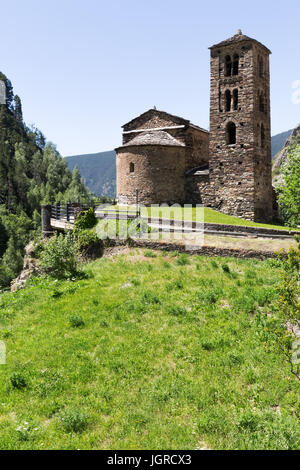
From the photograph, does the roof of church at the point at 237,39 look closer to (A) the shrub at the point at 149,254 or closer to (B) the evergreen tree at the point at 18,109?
(A) the shrub at the point at 149,254

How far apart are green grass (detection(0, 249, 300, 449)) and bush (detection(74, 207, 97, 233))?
27.1ft

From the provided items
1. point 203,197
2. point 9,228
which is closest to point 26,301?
point 203,197

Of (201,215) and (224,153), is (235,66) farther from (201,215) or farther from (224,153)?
(201,215)

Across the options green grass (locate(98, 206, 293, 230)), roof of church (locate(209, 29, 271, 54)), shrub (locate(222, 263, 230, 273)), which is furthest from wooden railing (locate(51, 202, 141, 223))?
roof of church (locate(209, 29, 271, 54))

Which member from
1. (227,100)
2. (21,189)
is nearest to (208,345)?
(227,100)

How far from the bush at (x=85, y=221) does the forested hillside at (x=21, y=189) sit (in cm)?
4748

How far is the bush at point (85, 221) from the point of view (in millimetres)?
22531

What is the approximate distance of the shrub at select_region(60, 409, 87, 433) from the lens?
7246 mm

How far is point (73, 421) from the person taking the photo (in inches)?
288

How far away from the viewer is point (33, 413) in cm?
784

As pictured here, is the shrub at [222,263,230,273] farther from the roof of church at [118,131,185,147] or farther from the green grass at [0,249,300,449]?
the roof of church at [118,131,185,147]

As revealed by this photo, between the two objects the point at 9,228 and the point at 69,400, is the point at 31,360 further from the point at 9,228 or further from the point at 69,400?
the point at 9,228

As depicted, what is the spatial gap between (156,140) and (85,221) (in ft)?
39.1

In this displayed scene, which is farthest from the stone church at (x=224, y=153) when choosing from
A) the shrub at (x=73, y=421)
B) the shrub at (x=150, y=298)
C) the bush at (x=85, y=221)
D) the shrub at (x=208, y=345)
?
the shrub at (x=73, y=421)
